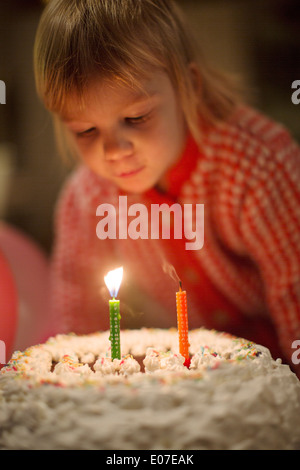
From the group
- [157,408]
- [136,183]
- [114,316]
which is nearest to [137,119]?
[136,183]

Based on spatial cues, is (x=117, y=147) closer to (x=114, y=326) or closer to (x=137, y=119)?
(x=137, y=119)

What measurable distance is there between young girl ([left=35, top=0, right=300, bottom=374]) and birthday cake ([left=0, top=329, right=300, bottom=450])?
0.21m

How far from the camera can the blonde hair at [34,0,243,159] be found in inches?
23.9

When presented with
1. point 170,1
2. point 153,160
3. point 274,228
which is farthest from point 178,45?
point 274,228

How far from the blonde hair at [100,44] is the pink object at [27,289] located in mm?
375

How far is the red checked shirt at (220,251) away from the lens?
0.85m

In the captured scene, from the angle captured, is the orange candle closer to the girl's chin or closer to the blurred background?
the girl's chin

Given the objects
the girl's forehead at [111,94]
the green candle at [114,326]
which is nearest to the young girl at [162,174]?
the girl's forehead at [111,94]

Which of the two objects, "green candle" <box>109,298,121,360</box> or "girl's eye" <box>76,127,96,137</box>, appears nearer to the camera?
"green candle" <box>109,298,121,360</box>

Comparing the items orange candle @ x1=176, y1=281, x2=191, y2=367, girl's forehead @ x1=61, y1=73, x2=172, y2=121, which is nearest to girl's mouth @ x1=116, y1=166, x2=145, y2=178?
girl's forehead @ x1=61, y1=73, x2=172, y2=121

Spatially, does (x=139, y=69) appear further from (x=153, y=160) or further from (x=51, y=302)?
(x=51, y=302)

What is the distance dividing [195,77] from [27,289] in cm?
53

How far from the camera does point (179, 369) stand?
1.72 feet

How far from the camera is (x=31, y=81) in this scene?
96 cm
